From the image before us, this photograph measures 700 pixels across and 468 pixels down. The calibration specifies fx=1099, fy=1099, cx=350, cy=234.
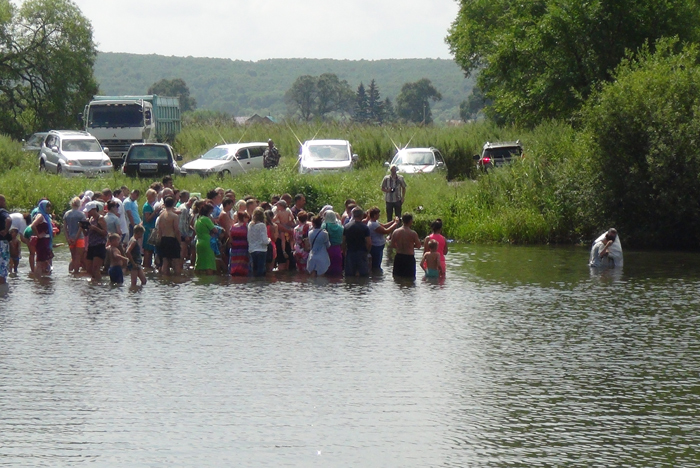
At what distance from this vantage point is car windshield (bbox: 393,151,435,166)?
130ft

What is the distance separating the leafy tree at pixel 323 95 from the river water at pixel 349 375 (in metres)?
174

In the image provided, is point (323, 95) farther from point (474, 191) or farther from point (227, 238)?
point (227, 238)

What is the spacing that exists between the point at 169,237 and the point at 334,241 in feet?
10.4

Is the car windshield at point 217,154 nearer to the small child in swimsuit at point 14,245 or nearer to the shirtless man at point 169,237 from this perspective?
the small child in swimsuit at point 14,245

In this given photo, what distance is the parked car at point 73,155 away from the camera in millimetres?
40062

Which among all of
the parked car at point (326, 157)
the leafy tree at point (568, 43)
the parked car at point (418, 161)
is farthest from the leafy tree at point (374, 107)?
the parked car at point (326, 157)

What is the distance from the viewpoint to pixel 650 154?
27641 millimetres

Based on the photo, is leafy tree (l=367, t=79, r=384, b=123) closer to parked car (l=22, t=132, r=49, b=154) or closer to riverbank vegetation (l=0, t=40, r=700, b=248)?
parked car (l=22, t=132, r=49, b=154)

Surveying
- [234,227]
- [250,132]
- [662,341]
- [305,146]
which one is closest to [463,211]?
[305,146]

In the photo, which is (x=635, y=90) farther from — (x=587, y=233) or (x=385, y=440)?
(x=385, y=440)

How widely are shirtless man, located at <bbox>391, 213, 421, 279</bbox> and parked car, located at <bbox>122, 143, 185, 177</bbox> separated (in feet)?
62.9

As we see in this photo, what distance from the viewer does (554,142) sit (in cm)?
3347

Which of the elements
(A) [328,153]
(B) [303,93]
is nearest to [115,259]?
(A) [328,153]

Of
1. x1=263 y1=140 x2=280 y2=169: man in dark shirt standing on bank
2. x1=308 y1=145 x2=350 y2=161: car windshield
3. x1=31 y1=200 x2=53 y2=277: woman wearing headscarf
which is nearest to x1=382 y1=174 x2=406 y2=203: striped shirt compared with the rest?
x1=308 y1=145 x2=350 y2=161: car windshield
